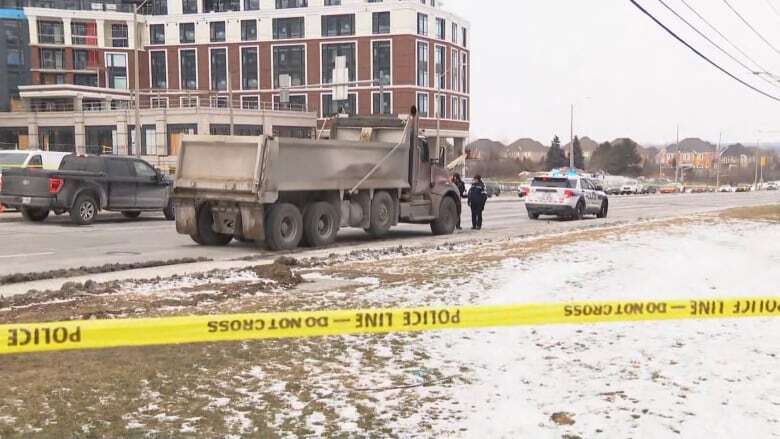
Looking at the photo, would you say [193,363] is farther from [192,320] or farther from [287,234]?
[287,234]

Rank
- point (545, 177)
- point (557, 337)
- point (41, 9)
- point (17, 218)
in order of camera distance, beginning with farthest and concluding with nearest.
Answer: point (41, 9)
point (545, 177)
point (17, 218)
point (557, 337)

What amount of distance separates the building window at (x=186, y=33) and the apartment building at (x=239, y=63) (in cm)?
15

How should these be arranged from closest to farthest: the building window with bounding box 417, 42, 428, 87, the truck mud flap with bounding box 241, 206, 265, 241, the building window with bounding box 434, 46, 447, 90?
the truck mud flap with bounding box 241, 206, 265, 241, the building window with bounding box 417, 42, 428, 87, the building window with bounding box 434, 46, 447, 90

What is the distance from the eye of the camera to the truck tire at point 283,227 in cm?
1530

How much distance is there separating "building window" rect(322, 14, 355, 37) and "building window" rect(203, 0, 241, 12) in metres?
12.1

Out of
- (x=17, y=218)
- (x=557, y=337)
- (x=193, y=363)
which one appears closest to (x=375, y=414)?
(x=193, y=363)

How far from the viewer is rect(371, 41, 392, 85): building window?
8531cm

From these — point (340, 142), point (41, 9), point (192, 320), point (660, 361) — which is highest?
point (41, 9)

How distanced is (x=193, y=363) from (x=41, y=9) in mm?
97436

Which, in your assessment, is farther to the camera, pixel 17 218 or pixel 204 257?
pixel 17 218

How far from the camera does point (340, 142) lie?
1666 centimetres

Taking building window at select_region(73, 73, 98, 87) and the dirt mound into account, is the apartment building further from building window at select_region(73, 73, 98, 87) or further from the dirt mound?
the dirt mound

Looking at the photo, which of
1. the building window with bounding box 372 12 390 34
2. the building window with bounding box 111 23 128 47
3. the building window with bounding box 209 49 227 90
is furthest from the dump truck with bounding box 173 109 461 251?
the building window with bounding box 111 23 128 47

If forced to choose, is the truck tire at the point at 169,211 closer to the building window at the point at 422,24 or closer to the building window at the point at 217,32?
the building window at the point at 422,24
